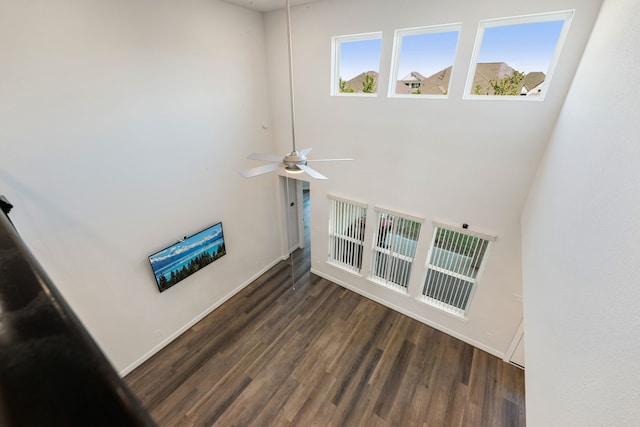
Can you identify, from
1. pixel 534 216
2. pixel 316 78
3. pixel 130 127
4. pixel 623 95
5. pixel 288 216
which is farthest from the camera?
pixel 288 216

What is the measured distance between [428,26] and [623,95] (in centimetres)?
316

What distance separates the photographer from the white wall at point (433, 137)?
12.0 ft

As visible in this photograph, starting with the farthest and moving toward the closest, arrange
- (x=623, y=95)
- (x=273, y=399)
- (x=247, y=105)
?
(x=247, y=105) < (x=273, y=399) < (x=623, y=95)

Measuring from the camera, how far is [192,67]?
4.39 m

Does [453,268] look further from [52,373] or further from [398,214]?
[52,373]

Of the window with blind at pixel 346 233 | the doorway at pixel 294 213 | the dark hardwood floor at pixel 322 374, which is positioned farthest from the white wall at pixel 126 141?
the window with blind at pixel 346 233

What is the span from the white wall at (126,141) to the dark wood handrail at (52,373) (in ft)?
12.6

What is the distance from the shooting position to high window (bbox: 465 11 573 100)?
11.1 ft

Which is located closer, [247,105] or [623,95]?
[623,95]

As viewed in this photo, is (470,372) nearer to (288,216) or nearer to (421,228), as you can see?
(421,228)

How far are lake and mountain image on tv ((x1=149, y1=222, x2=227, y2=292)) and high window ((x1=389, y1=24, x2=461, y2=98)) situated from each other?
4.15 meters

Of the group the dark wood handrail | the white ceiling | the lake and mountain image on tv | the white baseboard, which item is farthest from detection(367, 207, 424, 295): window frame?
the dark wood handrail

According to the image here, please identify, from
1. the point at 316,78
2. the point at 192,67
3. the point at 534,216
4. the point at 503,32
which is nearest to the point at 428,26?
the point at 503,32

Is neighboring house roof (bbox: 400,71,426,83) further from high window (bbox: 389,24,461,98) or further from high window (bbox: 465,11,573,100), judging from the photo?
high window (bbox: 465,11,573,100)
